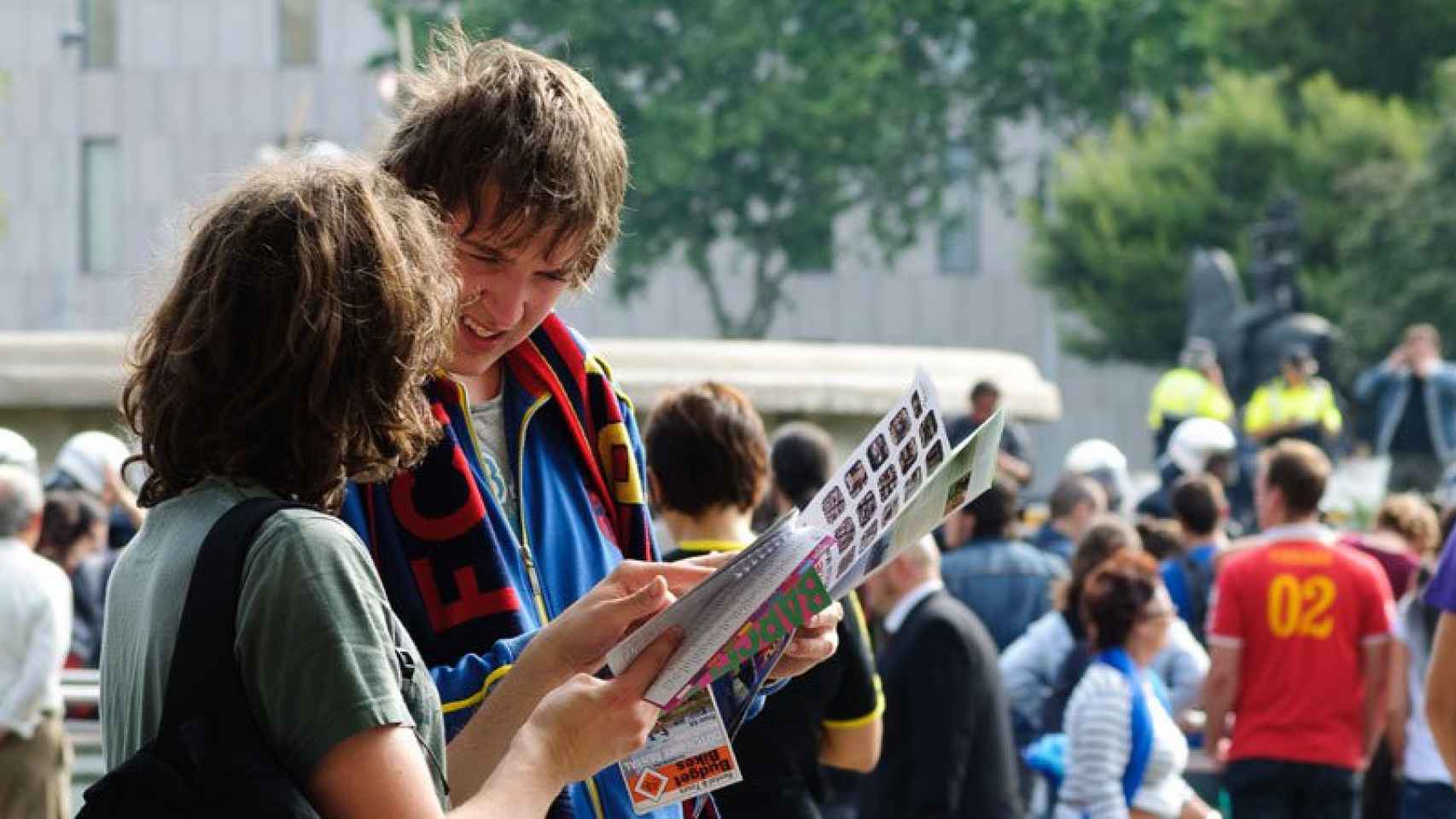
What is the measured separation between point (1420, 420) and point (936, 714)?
44.1ft

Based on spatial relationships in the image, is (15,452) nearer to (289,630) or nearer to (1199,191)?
(289,630)

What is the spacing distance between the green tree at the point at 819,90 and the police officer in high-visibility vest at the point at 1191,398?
2050cm

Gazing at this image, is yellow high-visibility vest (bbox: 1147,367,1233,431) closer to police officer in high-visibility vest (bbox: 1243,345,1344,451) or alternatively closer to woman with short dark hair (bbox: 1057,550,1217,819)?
police officer in high-visibility vest (bbox: 1243,345,1344,451)

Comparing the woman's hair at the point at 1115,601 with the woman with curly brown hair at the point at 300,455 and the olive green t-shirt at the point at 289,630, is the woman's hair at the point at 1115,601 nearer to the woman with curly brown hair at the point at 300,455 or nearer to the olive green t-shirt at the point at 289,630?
the woman with curly brown hair at the point at 300,455

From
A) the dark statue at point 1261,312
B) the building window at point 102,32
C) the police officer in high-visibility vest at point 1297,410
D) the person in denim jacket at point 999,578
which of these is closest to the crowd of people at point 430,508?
the person in denim jacket at point 999,578

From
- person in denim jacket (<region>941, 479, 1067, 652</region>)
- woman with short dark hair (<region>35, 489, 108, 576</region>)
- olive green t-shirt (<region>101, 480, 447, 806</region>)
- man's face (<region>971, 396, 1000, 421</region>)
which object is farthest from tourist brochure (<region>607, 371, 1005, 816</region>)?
man's face (<region>971, 396, 1000, 421</region>)

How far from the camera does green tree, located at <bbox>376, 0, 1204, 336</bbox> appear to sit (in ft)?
141

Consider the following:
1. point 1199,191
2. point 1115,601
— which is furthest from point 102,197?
point 1115,601

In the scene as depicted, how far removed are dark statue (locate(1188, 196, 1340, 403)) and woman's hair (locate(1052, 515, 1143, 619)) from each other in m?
19.9

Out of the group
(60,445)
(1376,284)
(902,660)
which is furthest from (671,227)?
(902,660)

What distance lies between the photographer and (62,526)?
852 cm

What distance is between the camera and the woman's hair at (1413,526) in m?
9.23

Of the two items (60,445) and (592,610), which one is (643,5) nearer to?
(60,445)

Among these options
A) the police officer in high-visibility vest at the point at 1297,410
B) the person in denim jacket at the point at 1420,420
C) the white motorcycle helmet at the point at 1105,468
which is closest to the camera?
the white motorcycle helmet at the point at 1105,468
